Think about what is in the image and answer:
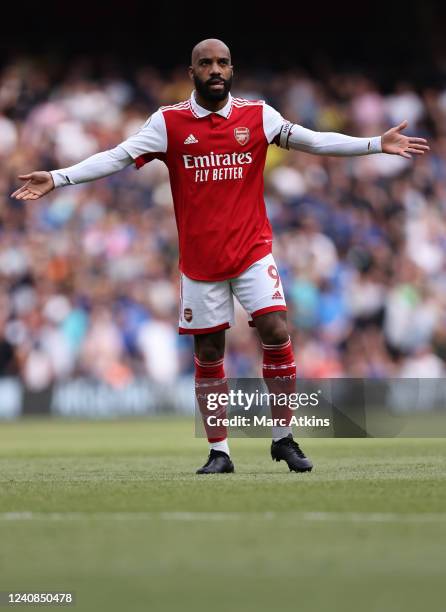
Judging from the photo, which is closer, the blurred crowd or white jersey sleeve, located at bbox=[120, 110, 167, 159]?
Result: white jersey sleeve, located at bbox=[120, 110, 167, 159]

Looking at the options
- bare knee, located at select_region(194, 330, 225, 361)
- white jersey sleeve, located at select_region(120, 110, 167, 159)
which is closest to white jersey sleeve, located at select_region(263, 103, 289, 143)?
white jersey sleeve, located at select_region(120, 110, 167, 159)

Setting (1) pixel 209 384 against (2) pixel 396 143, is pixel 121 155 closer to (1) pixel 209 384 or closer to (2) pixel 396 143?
(1) pixel 209 384

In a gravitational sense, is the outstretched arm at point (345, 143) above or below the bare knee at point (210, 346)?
above

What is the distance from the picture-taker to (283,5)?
1033 inches

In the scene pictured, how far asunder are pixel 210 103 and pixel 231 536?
3.52 meters

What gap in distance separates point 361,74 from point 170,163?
614 inches

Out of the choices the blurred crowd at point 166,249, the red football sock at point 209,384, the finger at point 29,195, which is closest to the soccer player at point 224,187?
the finger at point 29,195

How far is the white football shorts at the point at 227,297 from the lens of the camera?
865cm

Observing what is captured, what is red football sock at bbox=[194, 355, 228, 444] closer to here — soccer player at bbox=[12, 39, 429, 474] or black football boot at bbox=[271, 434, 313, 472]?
soccer player at bbox=[12, 39, 429, 474]

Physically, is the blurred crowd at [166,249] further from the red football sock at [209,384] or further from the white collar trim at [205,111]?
the white collar trim at [205,111]

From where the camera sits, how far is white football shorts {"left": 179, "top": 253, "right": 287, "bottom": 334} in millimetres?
8648

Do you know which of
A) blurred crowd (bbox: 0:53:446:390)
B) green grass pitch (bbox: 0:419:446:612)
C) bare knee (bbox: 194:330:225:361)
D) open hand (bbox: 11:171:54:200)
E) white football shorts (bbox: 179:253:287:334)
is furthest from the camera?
blurred crowd (bbox: 0:53:446:390)

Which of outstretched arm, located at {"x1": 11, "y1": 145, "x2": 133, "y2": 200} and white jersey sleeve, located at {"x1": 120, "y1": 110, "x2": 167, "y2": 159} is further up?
white jersey sleeve, located at {"x1": 120, "y1": 110, "x2": 167, "y2": 159}

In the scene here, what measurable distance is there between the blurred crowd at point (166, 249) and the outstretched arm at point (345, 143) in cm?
1079
